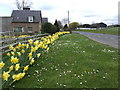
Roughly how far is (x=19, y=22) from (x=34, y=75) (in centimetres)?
3602

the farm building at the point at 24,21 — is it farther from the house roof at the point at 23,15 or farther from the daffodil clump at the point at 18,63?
the daffodil clump at the point at 18,63

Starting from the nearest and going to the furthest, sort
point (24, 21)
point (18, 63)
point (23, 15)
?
point (18, 63), point (24, 21), point (23, 15)

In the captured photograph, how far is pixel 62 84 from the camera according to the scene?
3.68 metres

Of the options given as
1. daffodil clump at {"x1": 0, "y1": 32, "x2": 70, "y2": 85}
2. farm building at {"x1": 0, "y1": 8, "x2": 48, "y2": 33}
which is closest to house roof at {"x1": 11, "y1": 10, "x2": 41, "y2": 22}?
farm building at {"x1": 0, "y1": 8, "x2": 48, "y2": 33}

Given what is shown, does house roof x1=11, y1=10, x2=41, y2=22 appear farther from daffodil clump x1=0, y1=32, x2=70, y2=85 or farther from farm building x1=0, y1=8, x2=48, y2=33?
daffodil clump x1=0, y1=32, x2=70, y2=85

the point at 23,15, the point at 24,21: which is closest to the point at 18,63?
the point at 24,21

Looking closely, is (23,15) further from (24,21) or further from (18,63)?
(18,63)

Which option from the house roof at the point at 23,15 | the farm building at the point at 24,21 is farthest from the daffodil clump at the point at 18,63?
the house roof at the point at 23,15

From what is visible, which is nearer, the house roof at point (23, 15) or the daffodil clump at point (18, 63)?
the daffodil clump at point (18, 63)

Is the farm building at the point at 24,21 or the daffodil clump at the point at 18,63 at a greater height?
the farm building at the point at 24,21

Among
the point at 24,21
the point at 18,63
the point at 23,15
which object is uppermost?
the point at 23,15

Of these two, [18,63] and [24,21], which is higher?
[24,21]

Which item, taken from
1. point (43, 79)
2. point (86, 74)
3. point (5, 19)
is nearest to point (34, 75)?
point (43, 79)

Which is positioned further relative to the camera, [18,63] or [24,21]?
[24,21]
